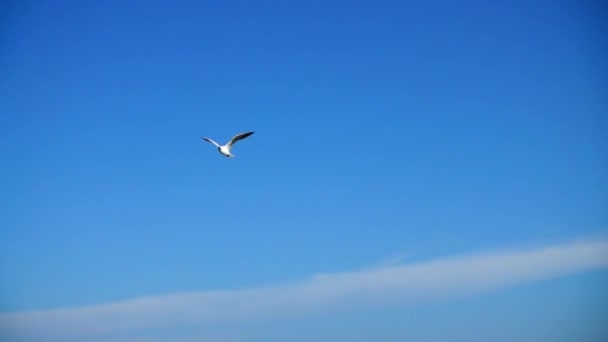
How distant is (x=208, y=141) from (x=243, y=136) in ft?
13.0

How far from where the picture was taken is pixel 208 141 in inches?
1991

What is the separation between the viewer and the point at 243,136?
4750 cm

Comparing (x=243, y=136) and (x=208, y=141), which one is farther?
(x=208, y=141)
